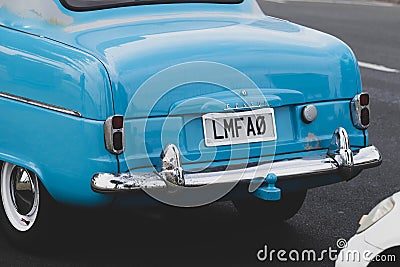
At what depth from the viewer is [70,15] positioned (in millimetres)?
5836

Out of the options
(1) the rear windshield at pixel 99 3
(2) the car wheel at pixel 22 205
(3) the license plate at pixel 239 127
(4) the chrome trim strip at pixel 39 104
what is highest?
(1) the rear windshield at pixel 99 3

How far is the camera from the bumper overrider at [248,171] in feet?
16.8

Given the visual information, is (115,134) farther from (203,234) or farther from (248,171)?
(203,234)

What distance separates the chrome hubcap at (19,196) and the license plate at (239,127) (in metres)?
0.97

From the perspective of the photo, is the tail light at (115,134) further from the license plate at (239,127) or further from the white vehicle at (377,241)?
the white vehicle at (377,241)

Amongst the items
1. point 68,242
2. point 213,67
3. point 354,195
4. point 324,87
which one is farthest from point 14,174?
point 354,195

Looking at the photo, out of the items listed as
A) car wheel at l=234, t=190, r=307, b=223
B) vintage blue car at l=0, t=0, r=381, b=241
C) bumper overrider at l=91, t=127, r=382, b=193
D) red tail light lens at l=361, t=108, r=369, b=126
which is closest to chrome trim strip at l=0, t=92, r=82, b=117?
vintage blue car at l=0, t=0, r=381, b=241

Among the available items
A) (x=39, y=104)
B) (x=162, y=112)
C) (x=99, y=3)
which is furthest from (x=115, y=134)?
(x=99, y=3)

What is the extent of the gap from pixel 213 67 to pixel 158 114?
0.39 metres

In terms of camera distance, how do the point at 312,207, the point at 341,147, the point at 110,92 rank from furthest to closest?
the point at 312,207 < the point at 341,147 < the point at 110,92

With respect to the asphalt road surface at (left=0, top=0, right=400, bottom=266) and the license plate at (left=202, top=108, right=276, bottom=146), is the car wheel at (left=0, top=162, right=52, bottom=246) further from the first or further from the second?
the license plate at (left=202, top=108, right=276, bottom=146)

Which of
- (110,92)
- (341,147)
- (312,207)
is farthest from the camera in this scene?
(312,207)

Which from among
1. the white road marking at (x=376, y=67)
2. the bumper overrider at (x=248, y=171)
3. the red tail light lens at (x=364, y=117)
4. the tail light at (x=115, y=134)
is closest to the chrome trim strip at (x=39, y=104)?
the tail light at (x=115, y=134)

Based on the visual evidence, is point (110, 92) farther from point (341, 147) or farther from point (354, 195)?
point (354, 195)
